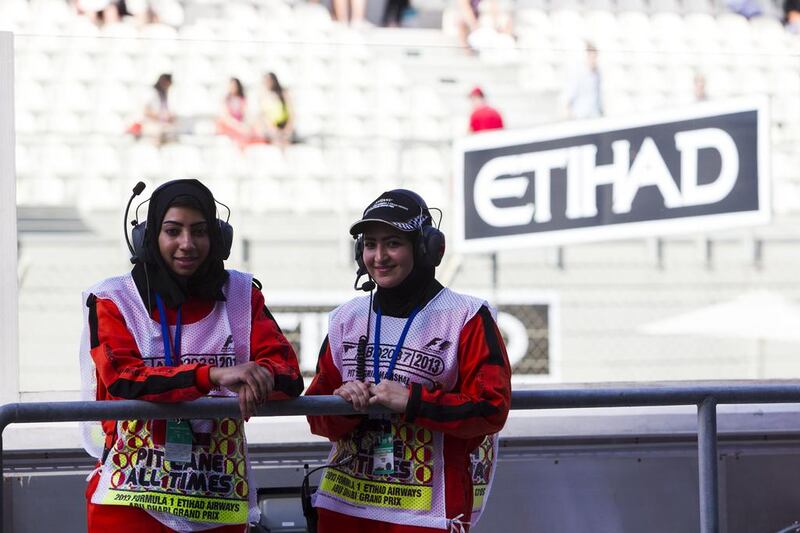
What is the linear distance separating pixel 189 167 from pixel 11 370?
452 centimetres

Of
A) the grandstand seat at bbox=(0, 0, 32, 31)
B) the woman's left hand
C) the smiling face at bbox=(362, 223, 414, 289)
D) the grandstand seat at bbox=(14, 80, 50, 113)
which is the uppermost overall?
the grandstand seat at bbox=(0, 0, 32, 31)

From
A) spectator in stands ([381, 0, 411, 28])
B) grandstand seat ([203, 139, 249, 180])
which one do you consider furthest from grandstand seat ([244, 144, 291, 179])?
spectator in stands ([381, 0, 411, 28])

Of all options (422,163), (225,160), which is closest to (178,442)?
(422,163)

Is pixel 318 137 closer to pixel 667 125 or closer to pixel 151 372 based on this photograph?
pixel 667 125

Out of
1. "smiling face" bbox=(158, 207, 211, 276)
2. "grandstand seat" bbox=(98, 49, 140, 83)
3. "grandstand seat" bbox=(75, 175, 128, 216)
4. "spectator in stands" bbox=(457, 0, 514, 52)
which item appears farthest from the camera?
"spectator in stands" bbox=(457, 0, 514, 52)

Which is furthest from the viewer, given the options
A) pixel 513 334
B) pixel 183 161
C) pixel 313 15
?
pixel 313 15

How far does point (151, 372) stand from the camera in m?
2.16

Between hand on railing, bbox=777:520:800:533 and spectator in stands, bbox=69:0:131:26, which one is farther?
spectator in stands, bbox=69:0:131:26

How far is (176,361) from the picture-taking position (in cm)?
225

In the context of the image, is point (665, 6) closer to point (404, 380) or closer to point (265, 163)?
point (265, 163)

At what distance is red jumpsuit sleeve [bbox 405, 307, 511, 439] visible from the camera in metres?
2.25

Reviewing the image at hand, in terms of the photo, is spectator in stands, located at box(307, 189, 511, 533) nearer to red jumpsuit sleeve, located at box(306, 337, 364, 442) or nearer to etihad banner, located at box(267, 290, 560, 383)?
red jumpsuit sleeve, located at box(306, 337, 364, 442)

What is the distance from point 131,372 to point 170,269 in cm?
23

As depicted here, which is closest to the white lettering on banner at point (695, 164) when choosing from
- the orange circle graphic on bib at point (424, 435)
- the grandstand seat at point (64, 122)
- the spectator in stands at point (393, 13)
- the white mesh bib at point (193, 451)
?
the spectator in stands at point (393, 13)
